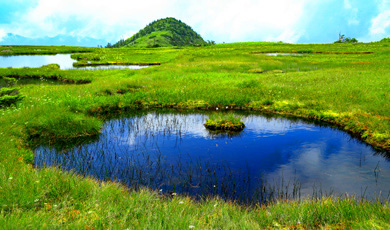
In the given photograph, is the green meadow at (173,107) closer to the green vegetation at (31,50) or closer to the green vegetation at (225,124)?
the green vegetation at (225,124)

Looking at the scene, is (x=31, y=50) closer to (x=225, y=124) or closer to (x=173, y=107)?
(x=173, y=107)

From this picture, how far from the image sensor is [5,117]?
12.9m

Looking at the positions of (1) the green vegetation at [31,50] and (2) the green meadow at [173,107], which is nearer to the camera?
(2) the green meadow at [173,107]

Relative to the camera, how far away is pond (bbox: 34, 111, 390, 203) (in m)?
8.61

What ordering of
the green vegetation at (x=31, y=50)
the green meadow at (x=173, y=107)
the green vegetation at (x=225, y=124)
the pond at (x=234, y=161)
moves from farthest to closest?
the green vegetation at (x=31, y=50) → the green vegetation at (x=225, y=124) → the pond at (x=234, y=161) → the green meadow at (x=173, y=107)

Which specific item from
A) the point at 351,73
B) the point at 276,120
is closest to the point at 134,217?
the point at 276,120

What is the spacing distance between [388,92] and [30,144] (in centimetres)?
2432

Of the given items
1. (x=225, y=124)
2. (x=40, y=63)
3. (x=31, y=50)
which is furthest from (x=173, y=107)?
(x=31, y=50)

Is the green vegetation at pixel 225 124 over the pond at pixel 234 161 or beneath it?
over

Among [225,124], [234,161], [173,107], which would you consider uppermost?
[173,107]

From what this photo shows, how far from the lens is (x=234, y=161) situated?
1072cm

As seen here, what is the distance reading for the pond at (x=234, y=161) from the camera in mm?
8609

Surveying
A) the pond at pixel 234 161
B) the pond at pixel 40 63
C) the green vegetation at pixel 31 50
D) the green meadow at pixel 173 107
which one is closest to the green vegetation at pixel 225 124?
the pond at pixel 234 161

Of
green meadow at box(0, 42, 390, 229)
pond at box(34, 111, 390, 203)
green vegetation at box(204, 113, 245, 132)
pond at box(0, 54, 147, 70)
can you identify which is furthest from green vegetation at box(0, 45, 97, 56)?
green vegetation at box(204, 113, 245, 132)
